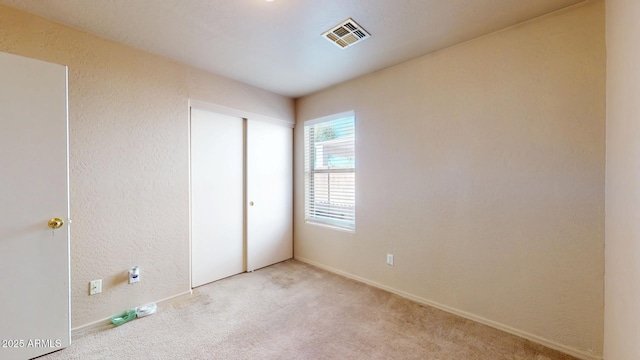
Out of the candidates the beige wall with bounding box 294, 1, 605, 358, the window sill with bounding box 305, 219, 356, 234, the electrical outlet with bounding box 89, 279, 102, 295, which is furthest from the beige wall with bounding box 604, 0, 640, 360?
the electrical outlet with bounding box 89, 279, 102, 295

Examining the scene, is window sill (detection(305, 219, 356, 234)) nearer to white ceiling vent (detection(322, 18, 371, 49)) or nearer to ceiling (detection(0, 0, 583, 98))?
ceiling (detection(0, 0, 583, 98))

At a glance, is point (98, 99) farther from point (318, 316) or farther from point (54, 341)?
point (318, 316)

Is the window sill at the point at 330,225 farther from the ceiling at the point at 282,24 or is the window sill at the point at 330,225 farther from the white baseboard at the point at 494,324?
the ceiling at the point at 282,24

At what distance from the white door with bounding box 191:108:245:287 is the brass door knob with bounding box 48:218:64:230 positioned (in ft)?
3.76

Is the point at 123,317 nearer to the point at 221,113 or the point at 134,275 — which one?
the point at 134,275

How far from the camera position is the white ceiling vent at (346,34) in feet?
6.41

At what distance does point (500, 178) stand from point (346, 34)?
69.6 inches

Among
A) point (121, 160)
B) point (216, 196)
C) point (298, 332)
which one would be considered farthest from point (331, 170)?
point (121, 160)

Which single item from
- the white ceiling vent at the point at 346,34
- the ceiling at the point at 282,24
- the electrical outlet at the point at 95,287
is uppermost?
the ceiling at the point at 282,24

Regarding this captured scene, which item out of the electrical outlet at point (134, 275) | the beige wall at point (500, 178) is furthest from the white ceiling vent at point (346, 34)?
the electrical outlet at point (134, 275)

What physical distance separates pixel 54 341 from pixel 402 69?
369cm

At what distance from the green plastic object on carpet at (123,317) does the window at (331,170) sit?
2.21 meters

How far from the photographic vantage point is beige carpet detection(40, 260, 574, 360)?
175 cm

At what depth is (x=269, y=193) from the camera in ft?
11.6
